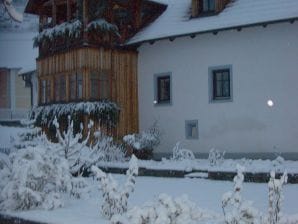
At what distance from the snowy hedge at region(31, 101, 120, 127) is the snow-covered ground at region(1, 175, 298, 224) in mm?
4732

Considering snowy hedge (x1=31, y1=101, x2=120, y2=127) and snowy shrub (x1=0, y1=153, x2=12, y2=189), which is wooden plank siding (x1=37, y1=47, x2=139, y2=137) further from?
snowy shrub (x1=0, y1=153, x2=12, y2=189)

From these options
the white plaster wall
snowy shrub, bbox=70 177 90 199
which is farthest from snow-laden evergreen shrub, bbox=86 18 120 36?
snowy shrub, bbox=70 177 90 199

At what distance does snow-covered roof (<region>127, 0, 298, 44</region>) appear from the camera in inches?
662

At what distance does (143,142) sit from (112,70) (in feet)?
10.5

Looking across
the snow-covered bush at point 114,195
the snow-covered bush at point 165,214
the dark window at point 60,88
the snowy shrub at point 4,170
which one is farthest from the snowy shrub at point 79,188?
the dark window at point 60,88

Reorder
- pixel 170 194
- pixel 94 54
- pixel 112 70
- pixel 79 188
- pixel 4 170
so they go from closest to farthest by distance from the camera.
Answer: pixel 4 170 < pixel 79 188 < pixel 170 194 < pixel 94 54 < pixel 112 70

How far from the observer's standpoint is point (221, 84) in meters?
18.9

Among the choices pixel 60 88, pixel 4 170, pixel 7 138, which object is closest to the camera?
pixel 4 170

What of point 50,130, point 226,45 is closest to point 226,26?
point 226,45

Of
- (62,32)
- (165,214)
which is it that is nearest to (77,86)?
(62,32)

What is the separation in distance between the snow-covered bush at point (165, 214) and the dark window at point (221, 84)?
40.5 ft

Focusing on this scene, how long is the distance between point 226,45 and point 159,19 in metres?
3.63

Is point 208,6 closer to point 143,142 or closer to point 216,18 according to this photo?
point 216,18

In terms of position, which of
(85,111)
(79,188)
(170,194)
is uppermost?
(85,111)
